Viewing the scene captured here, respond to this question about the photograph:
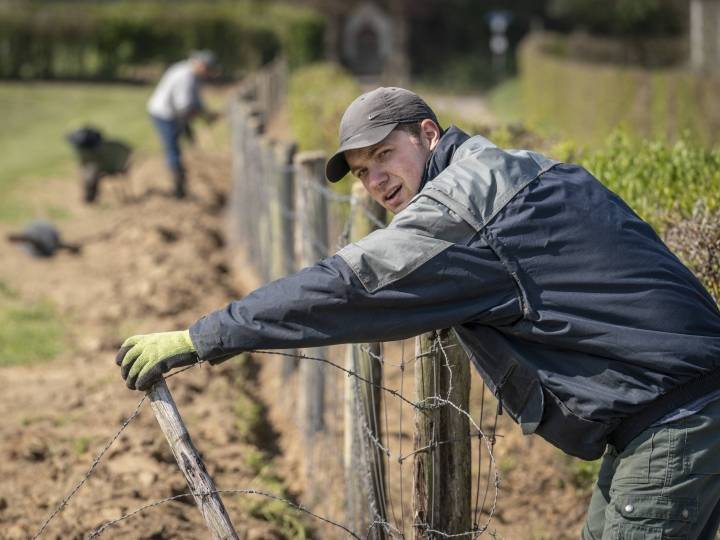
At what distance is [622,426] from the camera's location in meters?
3.00

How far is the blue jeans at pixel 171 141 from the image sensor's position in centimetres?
1410

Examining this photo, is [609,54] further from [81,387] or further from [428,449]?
[428,449]

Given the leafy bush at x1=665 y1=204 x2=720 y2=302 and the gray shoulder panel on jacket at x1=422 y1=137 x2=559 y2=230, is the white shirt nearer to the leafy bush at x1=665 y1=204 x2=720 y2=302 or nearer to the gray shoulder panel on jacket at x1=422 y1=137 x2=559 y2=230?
the leafy bush at x1=665 y1=204 x2=720 y2=302

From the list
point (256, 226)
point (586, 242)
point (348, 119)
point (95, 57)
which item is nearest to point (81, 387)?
point (256, 226)

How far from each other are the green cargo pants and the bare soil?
28.5 inches

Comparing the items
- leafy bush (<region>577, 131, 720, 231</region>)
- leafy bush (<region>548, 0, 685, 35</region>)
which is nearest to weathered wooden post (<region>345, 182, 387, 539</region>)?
leafy bush (<region>577, 131, 720, 231</region>)

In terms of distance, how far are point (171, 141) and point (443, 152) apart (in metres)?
11.7

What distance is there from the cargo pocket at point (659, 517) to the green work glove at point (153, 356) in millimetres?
1297

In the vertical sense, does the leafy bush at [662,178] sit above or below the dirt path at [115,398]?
above

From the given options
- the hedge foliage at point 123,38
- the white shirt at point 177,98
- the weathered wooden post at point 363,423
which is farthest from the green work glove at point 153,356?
the hedge foliage at point 123,38

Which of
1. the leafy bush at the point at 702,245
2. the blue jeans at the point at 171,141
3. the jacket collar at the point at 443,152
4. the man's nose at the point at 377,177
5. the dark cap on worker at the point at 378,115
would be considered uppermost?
the dark cap on worker at the point at 378,115

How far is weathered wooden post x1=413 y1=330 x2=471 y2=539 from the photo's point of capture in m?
3.46

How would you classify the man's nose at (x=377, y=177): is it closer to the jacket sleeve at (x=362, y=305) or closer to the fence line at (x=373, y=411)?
the jacket sleeve at (x=362, y=305)

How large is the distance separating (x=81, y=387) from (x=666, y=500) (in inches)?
194
